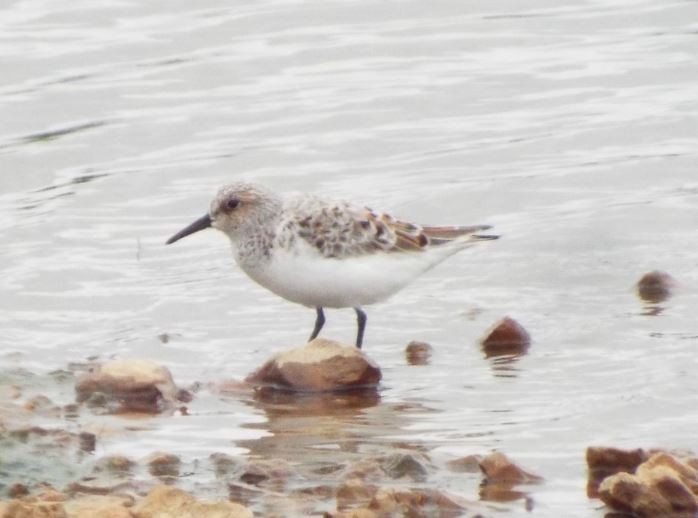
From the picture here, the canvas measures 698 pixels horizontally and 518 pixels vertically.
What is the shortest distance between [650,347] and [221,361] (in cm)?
231

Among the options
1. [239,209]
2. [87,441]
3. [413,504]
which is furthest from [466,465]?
[239,209]

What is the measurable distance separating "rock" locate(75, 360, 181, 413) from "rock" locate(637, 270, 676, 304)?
126 inches

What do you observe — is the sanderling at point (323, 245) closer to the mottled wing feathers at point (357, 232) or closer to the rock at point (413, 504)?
the mottled wing feathers at point (357, 232)

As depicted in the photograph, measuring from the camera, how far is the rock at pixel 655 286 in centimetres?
930

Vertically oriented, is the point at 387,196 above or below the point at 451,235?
above

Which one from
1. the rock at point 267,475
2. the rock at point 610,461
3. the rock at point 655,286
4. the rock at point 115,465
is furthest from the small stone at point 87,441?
the rock at point 655,286

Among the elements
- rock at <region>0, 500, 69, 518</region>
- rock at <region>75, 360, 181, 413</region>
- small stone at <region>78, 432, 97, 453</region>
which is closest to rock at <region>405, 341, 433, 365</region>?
rock at <region>75, 360, 181, 413</region>

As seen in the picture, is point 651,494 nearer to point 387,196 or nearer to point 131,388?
point 131,388

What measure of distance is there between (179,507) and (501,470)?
1.25m

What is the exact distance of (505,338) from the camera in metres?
8.44

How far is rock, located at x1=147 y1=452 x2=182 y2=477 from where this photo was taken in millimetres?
6031

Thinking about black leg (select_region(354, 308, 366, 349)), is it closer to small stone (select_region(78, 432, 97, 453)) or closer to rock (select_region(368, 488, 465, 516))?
small stone (select_region(78, 432, 97, 453))

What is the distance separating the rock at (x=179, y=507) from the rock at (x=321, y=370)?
8.40ft

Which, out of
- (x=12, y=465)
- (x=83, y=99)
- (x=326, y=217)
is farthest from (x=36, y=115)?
(x=12, y=465)
